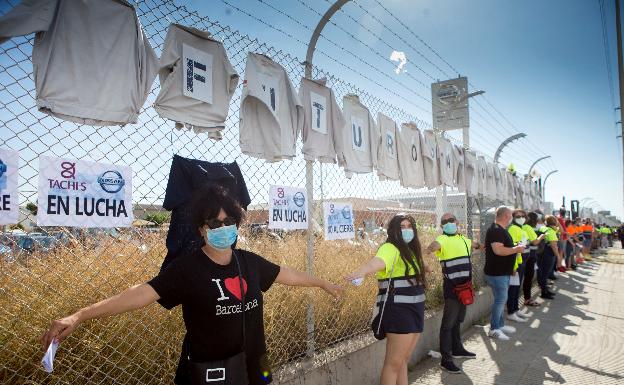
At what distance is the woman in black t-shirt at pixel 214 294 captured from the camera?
1962 millimetres

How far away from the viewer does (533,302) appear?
27.0ft

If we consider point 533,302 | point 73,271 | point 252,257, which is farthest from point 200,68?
point 533,302

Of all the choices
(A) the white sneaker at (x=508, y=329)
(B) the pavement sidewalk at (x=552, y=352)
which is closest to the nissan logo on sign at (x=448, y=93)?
(A) the white sneaker at (x=508, y=329)

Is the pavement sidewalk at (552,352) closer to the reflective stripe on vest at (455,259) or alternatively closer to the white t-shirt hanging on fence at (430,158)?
the reflective stripe on vest at (455,259)

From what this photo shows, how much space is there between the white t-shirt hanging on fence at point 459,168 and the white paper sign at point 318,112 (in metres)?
4.28

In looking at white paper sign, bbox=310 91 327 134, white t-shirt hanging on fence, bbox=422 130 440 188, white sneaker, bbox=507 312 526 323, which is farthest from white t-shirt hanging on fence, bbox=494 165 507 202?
white paper sign, bbox=310 91 327 134

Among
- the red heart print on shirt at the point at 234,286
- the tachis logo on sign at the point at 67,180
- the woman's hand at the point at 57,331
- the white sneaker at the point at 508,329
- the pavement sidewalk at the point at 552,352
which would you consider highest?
the tachis logo on sign at the point at 67,180

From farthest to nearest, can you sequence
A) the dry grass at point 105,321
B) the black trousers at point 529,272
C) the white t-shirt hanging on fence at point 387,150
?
1. the black trousers at point 529,272
2. the white t-shirt hanging on fence at point 387,150
3. the dry grass at point 105,321

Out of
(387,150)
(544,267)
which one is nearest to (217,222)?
(387,150)

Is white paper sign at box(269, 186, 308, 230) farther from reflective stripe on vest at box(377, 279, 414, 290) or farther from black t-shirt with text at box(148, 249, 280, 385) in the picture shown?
black t-shirt with text at box(148, 249, 280, 385)

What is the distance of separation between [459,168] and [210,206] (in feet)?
21.1

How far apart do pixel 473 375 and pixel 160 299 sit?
406cm

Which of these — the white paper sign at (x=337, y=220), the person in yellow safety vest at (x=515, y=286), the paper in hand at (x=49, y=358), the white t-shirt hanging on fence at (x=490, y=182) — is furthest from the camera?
the white t-shirt hanging on fence at (x=490, y=182)

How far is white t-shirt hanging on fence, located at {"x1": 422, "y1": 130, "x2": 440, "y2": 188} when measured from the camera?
6.11m
